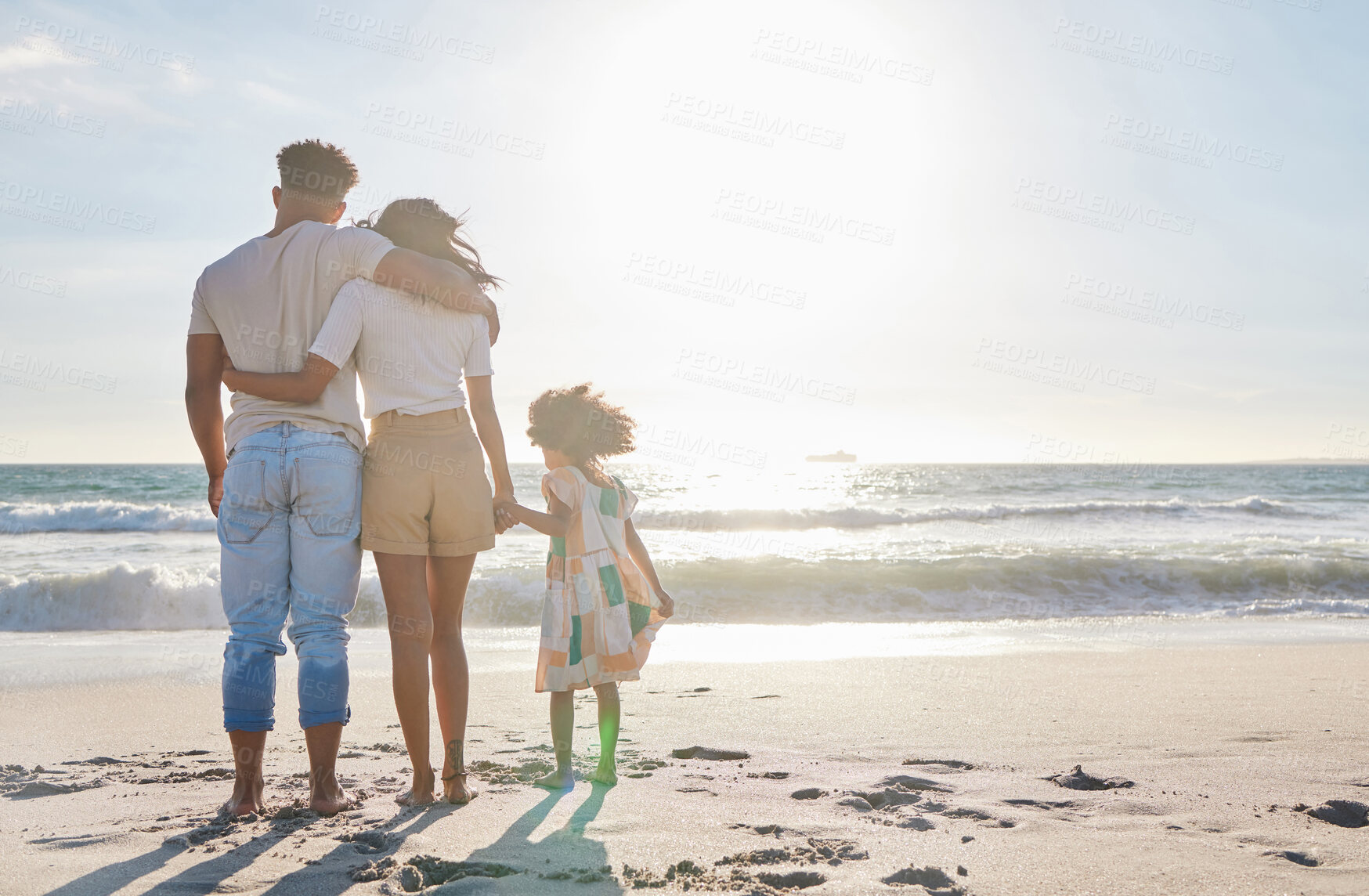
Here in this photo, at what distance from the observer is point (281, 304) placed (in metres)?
2.44

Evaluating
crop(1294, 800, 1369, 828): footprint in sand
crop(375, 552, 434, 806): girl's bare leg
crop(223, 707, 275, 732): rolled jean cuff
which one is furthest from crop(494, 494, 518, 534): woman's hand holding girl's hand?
crop(1294, 800, 1369, 828): footprint in sand

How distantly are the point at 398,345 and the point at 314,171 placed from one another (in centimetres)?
57

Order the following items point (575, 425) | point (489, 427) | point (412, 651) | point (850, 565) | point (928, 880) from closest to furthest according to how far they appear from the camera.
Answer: point (928, 880) → point (412, 651) → point (489, 427) → point (575, 425) → point (850, 565)

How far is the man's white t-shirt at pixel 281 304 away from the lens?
2.42 metres

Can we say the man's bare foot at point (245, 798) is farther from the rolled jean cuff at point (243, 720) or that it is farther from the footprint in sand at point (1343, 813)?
the footprint in sand at point (1343, 813)

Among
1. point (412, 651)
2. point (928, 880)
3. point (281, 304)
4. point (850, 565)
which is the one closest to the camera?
point (928, 880)

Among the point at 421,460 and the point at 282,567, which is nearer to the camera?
the point at 282,567

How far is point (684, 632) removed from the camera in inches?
286

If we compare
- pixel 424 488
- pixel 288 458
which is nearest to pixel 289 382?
pixel 288 458

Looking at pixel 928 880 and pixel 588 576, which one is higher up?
pixel 588 576

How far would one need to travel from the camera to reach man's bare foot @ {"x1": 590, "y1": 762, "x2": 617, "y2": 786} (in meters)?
2.89

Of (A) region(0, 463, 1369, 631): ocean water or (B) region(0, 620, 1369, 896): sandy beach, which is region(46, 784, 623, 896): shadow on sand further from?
(A) region(0, 463, 1369, 631): ocean water

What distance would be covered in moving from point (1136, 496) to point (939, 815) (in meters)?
26.8

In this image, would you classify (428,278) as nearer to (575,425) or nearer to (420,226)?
(420,226)
